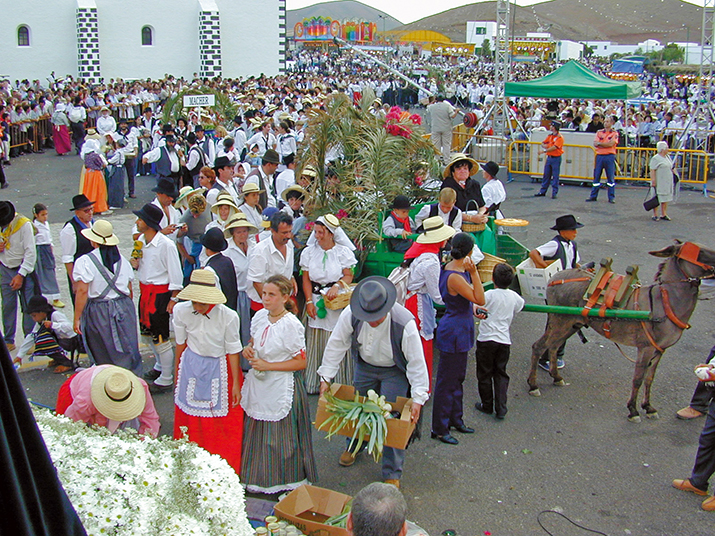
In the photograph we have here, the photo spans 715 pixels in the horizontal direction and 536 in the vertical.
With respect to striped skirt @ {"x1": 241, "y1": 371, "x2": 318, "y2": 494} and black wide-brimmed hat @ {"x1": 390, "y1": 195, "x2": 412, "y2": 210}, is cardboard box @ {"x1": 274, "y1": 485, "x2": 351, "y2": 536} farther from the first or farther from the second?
black wide-brimmed hat @ {"x1": 390, "y1": 195, "x2": 412, "y2": 210}

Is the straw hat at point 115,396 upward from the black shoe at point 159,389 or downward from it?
upward

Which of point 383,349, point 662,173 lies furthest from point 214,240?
point 662,173

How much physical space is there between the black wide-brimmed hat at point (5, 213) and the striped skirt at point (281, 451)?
12.8ft

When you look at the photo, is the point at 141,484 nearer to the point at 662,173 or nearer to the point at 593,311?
the point at 593,311

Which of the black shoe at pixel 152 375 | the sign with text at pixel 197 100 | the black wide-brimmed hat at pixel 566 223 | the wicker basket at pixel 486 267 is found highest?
the sign with text at pixel 197 100

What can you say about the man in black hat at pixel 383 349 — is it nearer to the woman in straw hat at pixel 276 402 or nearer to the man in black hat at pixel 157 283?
the woman in straw hat at pixel 276 402

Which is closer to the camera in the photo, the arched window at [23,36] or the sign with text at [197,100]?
the sign with text at [197,100]

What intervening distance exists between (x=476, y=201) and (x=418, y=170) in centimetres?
85

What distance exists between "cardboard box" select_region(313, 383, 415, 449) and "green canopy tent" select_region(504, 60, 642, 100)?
13.9 m

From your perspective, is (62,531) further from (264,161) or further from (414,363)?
(264,161)

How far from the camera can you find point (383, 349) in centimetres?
523

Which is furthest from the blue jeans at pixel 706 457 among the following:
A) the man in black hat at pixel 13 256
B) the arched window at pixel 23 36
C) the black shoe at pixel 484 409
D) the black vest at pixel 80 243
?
the arched window at pixel 23 36

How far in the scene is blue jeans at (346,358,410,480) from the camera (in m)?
5.29

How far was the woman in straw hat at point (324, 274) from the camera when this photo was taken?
6.88 metres
